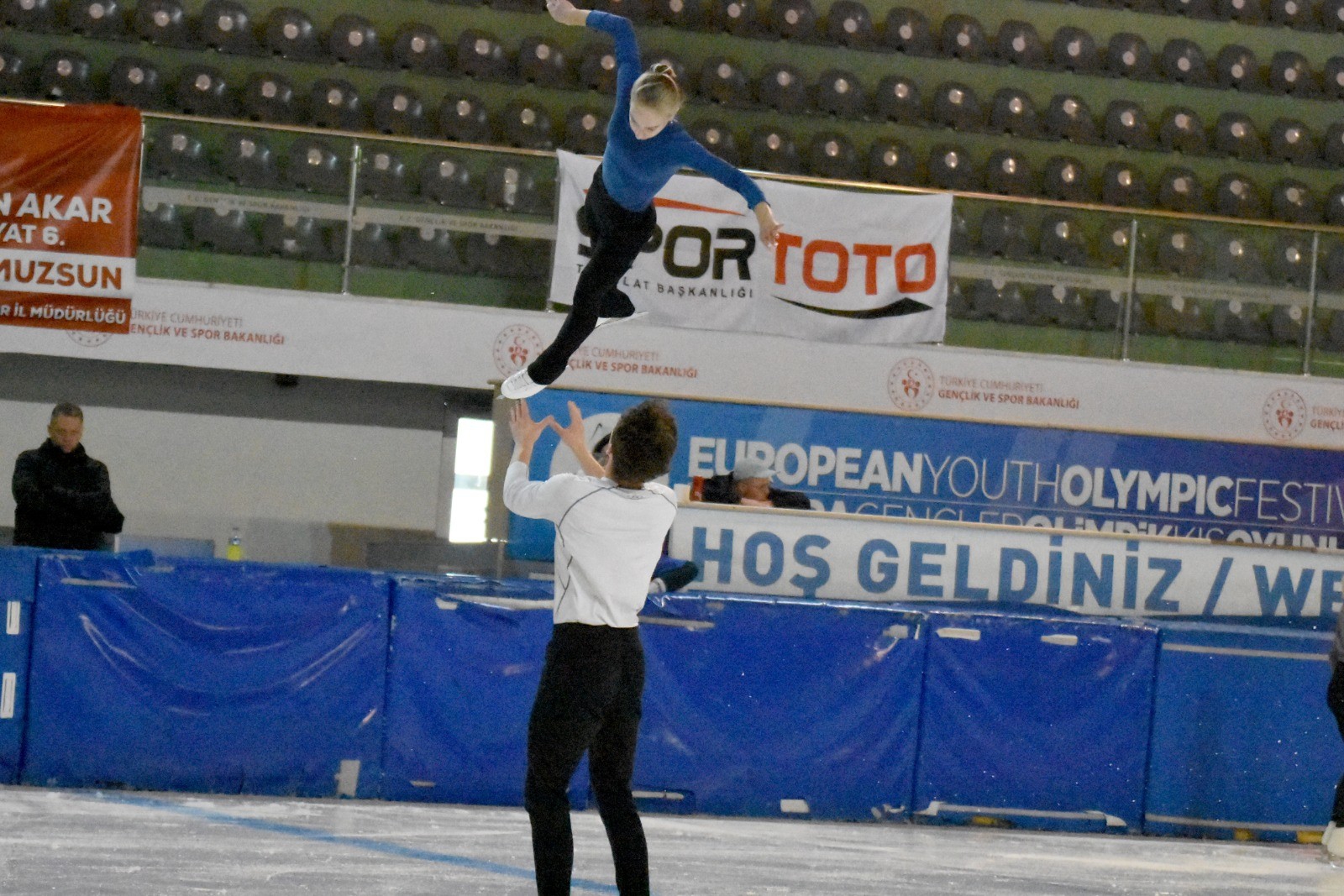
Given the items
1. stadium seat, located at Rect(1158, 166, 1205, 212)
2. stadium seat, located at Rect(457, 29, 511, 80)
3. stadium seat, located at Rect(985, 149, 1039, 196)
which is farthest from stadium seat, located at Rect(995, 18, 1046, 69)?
stadium seat, located at Rect(457, 29, 511, 80)

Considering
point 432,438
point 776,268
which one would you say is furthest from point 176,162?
point 776,268

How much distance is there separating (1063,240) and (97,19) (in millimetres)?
8402

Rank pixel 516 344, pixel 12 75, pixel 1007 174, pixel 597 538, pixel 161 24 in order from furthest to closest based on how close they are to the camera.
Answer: pixel 1007 174
pixel 161 24
pixel 12 75
pixel 516 344
pixel 597 538

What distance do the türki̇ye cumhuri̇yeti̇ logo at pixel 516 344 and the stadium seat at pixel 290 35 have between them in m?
4.41

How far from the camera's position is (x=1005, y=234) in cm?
1125

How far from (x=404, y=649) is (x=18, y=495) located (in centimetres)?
242

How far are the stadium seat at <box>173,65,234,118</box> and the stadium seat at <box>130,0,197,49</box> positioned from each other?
0.58 meters

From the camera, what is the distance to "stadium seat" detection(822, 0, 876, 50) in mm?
14625

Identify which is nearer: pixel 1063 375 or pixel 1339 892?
pixel 1339 892

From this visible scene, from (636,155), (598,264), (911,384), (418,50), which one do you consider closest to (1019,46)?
(911,384)

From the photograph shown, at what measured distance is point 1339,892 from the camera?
6391 millimetres

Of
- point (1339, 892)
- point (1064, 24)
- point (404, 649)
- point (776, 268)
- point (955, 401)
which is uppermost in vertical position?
point (1064, 24)

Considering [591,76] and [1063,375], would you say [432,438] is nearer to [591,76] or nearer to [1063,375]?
[591,76]

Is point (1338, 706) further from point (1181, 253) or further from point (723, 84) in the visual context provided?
point (723, 84)
